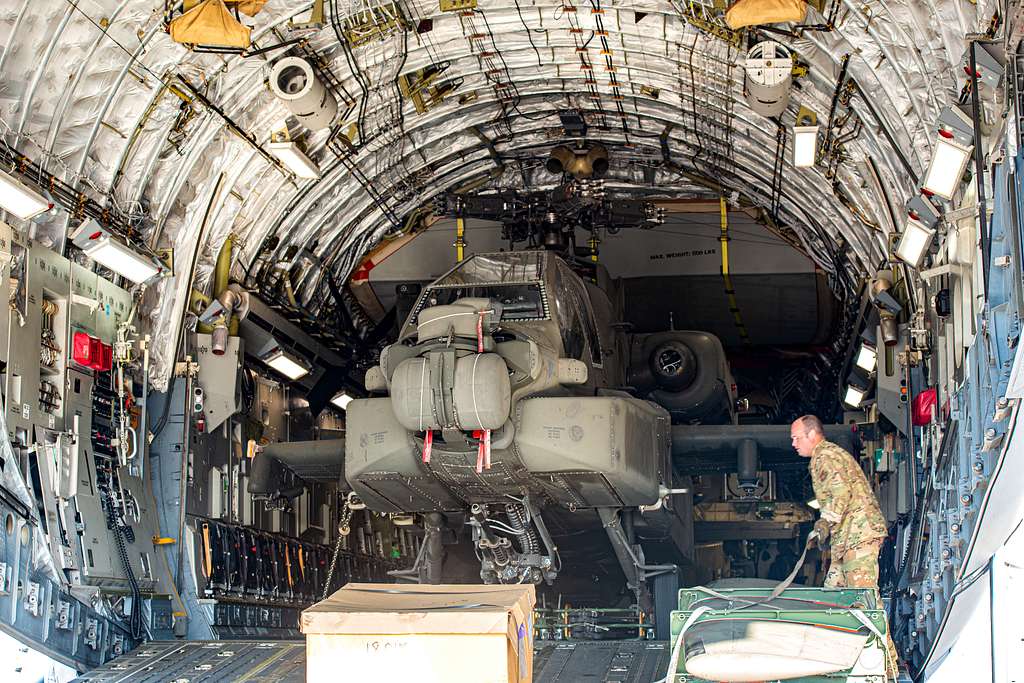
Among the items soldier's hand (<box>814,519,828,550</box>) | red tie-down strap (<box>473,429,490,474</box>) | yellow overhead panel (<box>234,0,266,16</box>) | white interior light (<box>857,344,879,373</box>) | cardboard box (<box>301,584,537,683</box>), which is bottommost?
cardboard box (<box>301,584,537,683</box>)

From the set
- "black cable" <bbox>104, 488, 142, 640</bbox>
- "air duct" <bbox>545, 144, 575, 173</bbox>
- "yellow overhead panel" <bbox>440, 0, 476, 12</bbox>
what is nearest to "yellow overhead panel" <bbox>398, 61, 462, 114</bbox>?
"yellow overhead panel" <bbox>440, 0, 476, 12</bbox>

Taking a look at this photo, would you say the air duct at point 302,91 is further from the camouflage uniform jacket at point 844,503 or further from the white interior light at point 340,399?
the white interior light at point 340,399

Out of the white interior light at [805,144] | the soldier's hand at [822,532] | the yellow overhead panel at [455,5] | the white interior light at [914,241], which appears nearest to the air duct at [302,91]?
the yellow overhead panel at [455,5]

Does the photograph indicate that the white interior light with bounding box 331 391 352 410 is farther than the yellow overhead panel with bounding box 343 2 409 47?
Yes

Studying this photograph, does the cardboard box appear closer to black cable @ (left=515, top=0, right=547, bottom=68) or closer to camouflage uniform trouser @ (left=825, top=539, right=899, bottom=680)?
camouflage uniform trouser @ (left=825, top=539, right=899, bottom=680)

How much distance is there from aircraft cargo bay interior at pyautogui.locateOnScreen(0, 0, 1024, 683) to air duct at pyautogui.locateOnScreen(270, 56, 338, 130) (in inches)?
1.7

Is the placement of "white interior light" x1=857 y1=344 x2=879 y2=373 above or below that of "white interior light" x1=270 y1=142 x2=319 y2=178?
below

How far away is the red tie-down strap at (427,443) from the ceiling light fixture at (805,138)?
375cm

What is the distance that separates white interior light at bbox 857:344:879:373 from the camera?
39.7ft

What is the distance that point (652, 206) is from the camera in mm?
13727

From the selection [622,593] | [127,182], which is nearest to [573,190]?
[622,593]

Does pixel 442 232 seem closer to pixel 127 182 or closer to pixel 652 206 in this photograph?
pixel 652 206

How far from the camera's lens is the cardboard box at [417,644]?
19.2 feet

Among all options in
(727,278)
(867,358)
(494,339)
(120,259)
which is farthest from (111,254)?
(727,278)
